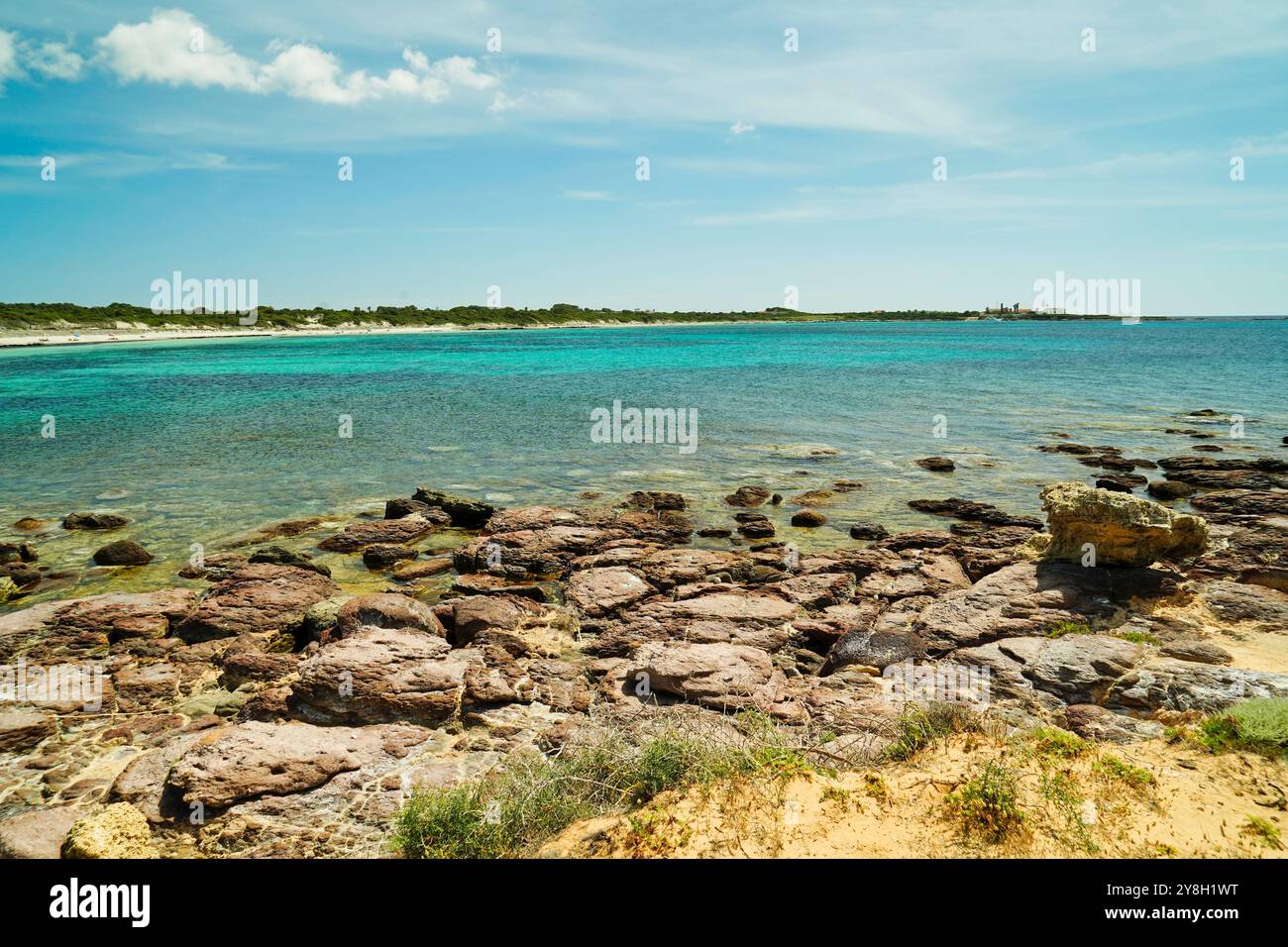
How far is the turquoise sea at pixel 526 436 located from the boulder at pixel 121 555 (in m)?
0.35

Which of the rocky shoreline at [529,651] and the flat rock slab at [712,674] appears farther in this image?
the flat rock slab at [712,674]

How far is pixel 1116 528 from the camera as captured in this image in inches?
454

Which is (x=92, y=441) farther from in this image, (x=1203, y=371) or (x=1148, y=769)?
(x=1203, y=371)

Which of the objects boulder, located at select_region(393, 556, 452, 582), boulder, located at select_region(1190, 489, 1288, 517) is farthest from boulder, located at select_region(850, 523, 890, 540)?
boulder, located at select_region(393, 556, 452, 582)

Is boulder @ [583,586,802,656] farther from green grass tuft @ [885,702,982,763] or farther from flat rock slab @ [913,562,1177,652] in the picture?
green grass tuft @ [885,702,982,763]

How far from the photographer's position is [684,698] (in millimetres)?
8391

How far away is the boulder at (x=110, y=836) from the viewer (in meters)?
5.58

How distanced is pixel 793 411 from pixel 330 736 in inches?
1279

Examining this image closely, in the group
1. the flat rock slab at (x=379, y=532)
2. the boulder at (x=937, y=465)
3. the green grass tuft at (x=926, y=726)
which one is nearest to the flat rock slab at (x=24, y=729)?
the flat rock slab at (x=379, y=532)

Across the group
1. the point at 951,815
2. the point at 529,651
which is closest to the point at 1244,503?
the point at 951,815

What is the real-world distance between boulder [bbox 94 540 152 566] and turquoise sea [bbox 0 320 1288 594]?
346 mm

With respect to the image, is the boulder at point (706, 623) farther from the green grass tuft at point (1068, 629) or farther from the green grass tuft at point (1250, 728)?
the green grass tuft at point (1250, 728)

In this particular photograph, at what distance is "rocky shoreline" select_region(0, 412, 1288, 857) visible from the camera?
6566 mm
